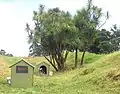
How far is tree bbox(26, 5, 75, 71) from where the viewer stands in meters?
33.1

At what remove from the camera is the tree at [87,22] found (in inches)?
1386

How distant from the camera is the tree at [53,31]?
3309 cm

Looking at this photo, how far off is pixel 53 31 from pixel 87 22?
4.82m

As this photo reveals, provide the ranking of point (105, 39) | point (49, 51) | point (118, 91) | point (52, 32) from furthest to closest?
1. point (105, 39)
2. point (49, 51)
3. point (52, 32)
4. point (118, 91)

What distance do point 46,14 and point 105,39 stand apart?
18.9 metres

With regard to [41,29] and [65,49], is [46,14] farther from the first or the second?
[65,49]

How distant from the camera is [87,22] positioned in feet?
116

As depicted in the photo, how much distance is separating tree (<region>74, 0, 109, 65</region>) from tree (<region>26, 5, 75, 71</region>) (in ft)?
4.28

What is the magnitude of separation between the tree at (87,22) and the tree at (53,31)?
51.3 inches

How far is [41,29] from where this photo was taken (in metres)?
33.8

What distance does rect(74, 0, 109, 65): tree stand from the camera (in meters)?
35.2

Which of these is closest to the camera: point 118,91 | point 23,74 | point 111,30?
point 118,91

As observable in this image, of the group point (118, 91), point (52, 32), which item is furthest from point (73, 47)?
point (118, 91)

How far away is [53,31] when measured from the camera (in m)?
32.7
